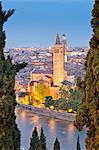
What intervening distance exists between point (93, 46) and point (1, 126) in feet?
2.25

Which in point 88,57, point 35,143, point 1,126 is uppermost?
point 88,57

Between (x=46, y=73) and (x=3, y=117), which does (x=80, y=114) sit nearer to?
(x=3, y=117)

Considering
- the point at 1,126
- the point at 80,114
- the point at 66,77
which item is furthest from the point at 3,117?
the point at 66,77

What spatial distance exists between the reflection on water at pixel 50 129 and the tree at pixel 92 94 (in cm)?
903

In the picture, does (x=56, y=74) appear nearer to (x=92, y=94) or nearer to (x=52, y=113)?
(x=52, y=113)

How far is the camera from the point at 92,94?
2.23 m

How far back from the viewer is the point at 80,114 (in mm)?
2311

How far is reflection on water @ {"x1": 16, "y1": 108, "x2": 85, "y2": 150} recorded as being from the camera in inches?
514

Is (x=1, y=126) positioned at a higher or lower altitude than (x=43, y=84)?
higher

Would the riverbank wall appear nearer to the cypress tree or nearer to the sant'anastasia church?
the sant'anastasia church

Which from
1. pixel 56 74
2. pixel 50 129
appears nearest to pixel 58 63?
pixel 56 74

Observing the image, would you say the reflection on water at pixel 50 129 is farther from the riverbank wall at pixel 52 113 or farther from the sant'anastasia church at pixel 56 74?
the sant'anastasia church at pixel 56 74

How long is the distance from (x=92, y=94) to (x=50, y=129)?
13848 millimetres

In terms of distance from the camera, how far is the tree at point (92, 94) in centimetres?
221
